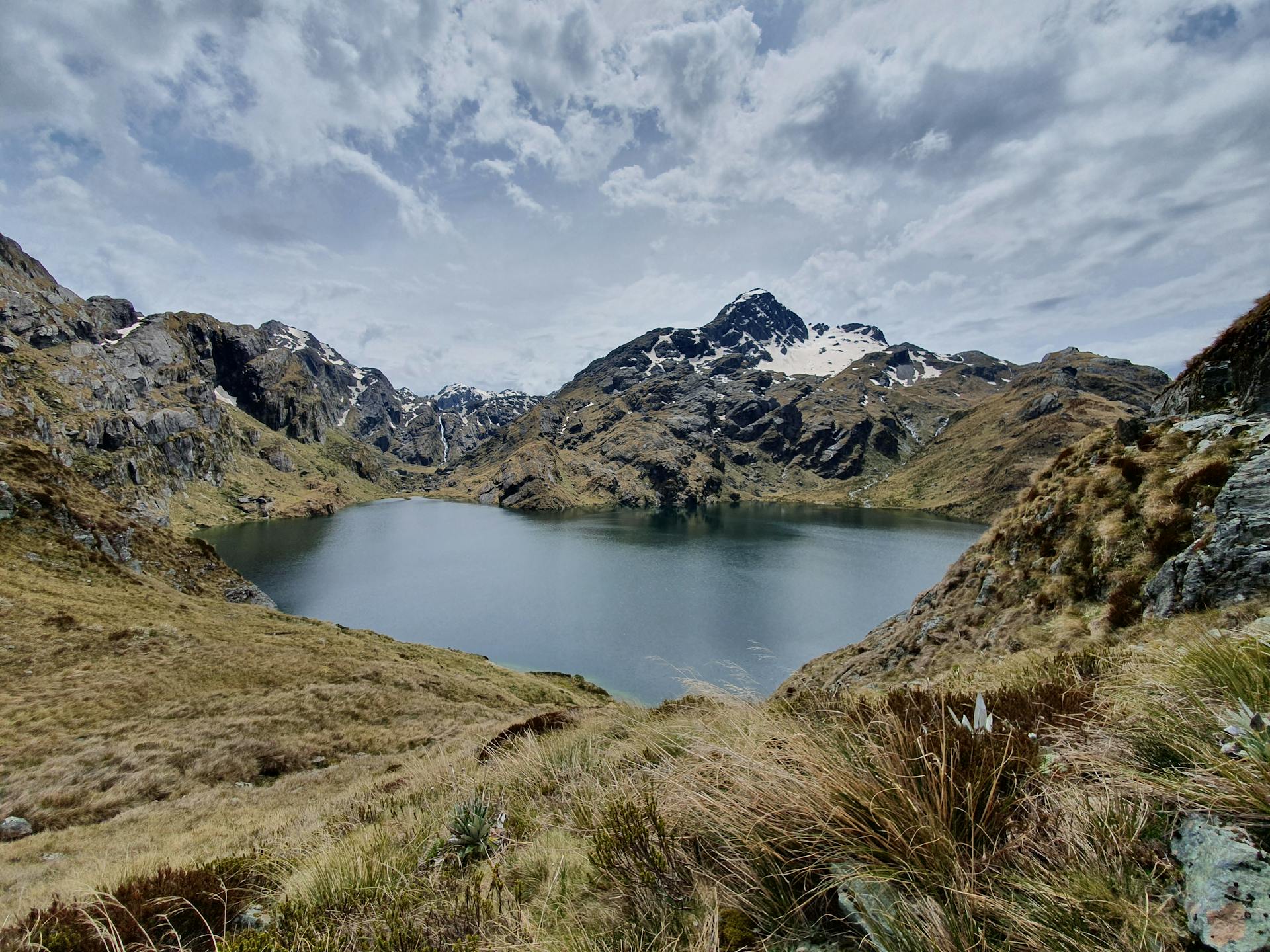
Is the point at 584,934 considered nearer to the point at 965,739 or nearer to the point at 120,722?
the point at 965,739

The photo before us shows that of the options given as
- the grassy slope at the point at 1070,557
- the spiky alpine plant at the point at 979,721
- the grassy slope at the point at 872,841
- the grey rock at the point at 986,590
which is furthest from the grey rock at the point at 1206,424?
the spiky alpine plant at the point at 979,721

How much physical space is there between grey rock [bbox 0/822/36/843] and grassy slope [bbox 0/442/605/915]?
289mm

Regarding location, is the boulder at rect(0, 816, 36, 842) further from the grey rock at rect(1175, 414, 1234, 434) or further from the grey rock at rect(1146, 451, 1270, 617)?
the grey rock at rect(1175, 414, 1234, 434)

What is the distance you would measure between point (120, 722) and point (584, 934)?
24348 mm

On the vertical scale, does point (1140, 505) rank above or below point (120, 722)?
above

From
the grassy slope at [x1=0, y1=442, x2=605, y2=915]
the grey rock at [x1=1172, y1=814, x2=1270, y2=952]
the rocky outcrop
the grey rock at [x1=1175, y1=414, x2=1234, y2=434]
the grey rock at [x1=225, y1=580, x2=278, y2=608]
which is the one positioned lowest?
the grey rock at [x1=225, y1=580, x2=278, y2=608]

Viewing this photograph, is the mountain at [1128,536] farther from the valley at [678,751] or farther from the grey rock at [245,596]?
the grey rock at [245,596]

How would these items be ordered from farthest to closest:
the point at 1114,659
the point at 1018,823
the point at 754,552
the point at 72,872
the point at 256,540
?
the point at 256,540 < the point at 754,552 < the point at 72,872 < the point at 1114,659 < the point at 1018,823

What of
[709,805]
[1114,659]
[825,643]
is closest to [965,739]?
[709,805]

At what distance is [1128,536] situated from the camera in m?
13.2

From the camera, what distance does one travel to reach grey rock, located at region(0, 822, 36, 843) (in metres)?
12.1

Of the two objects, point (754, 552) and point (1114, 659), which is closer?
point (1114, 659)

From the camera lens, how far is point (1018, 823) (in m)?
2.71

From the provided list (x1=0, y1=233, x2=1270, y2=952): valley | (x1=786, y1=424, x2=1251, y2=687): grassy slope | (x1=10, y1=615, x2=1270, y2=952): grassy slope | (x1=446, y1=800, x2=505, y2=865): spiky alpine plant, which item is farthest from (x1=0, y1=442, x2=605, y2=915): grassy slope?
(x1=786, y1=424, x2=1251, y2=687): grassy slope
